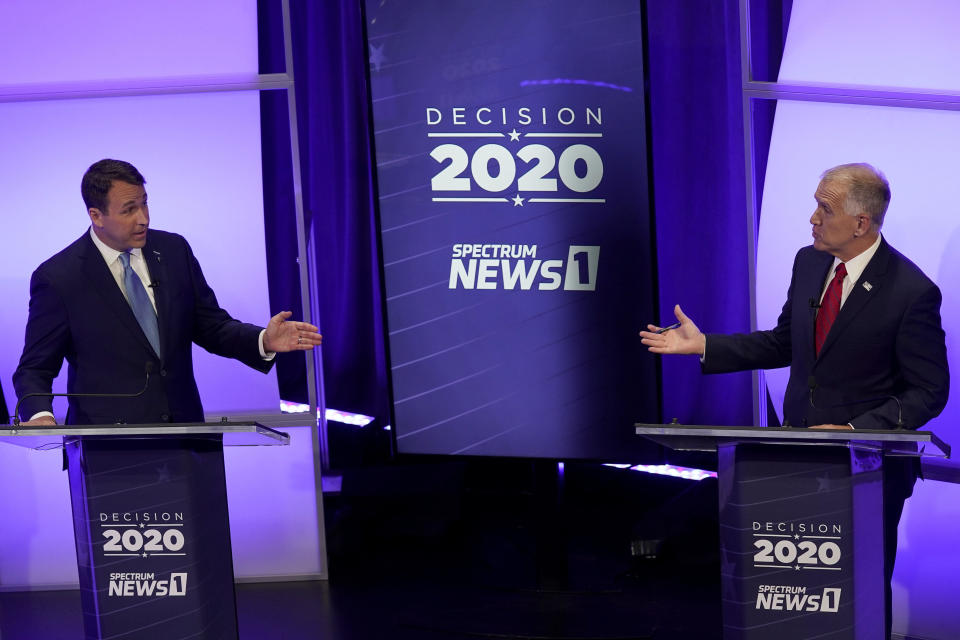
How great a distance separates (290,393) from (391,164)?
3.96ft

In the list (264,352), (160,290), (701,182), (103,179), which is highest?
(103,179)

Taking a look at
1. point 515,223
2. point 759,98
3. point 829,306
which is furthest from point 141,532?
point 759,98

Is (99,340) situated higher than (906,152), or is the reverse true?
(906,152)

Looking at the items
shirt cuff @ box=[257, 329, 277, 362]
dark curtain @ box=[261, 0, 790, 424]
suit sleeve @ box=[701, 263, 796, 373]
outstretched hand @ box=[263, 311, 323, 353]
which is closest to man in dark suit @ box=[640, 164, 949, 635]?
suit sleeve @ box=[701, 263, 796, 373]

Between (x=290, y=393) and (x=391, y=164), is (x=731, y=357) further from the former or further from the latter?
(x=290, y=393)

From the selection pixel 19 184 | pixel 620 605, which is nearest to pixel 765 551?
pixel 620 605

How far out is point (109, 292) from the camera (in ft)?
11.1

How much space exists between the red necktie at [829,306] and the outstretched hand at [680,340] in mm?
364

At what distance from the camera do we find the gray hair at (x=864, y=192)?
3203 mm

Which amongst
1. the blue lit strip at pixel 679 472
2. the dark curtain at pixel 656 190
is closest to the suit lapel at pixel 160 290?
the dark curtain at pixel 656 190

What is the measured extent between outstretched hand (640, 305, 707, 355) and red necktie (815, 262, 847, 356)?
1.19ft

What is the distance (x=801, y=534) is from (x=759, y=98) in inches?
85.5

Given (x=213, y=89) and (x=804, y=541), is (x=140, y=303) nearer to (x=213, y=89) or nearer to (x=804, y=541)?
(x=213, y=89)

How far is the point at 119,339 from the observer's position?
3.39 metres
